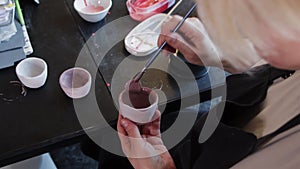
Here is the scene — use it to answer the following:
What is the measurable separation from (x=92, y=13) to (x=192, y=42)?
24 centimetres

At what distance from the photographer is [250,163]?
72 cm

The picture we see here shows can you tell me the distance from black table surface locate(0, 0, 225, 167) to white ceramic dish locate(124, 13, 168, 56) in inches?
0.9

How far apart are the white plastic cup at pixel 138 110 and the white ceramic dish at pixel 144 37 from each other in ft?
0.40

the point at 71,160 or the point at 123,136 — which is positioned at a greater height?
the point at 123,136

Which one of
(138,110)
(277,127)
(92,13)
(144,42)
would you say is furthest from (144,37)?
(277,127)

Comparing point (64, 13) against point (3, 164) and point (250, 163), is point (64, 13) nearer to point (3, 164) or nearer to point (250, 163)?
point (3, 164)

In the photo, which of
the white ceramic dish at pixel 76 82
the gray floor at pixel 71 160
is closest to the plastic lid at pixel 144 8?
the white ceramic dish at pixel 76 82

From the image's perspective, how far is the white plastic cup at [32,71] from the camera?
892 millimetres

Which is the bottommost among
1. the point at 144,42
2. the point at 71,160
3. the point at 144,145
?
the point at 71,160

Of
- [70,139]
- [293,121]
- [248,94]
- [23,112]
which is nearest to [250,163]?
[293,121]

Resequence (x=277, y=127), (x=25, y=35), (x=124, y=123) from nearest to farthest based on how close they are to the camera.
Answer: (x=277, y=127), (x=124, y=123), (x=25, y=35)

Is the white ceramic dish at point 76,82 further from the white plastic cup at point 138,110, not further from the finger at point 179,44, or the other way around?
the finger at point 179,44

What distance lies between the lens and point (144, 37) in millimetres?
1012

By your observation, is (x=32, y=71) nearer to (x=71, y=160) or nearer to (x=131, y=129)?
(x=131, y=129)
